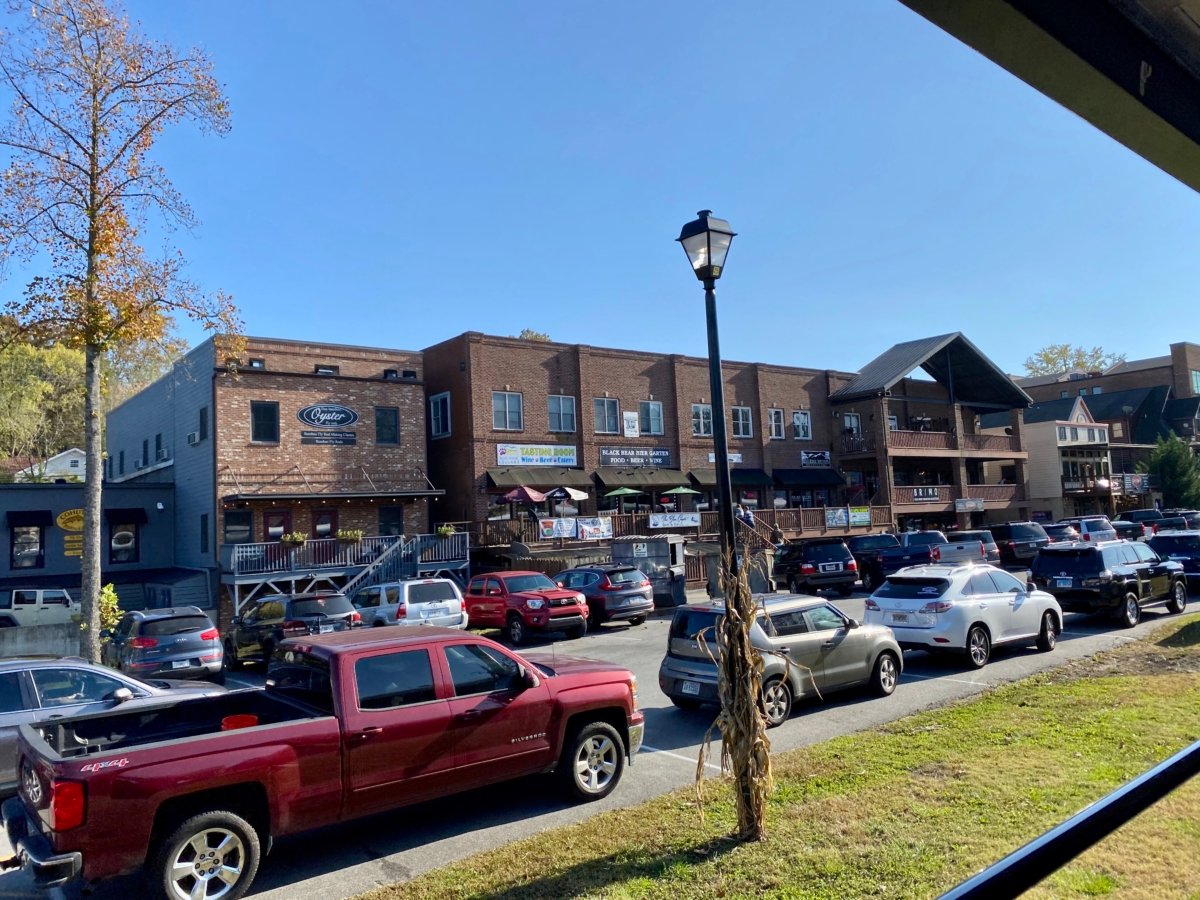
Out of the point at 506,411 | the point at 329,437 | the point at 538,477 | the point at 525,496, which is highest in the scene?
the point at 506,411

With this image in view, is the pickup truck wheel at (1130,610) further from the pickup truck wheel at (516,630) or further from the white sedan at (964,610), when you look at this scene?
the pickup truck wheel at (516,630)

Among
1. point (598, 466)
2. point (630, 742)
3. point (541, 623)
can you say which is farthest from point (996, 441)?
point (630, 742)

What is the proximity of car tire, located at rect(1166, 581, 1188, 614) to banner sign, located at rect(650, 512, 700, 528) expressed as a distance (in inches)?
676

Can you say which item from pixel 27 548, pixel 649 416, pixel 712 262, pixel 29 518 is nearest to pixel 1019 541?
pixel 649 416

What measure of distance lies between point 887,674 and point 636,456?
27.0 meters

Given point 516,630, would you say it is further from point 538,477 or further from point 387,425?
point 538,477

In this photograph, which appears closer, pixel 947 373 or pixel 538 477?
pixel 538 477

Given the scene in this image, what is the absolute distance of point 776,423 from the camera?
43.7m

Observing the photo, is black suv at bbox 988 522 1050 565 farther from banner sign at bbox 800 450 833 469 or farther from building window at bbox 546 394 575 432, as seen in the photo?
building window at bbox 546 394 575 432

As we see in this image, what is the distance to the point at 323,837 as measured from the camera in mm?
7191

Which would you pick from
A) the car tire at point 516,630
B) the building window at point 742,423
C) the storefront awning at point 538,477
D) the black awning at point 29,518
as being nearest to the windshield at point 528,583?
the car tire at point 516,630

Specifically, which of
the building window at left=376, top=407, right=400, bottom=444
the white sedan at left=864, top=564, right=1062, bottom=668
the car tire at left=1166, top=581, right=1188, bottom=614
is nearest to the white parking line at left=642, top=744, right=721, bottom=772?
the white sedan at left=864, top=564, right=1062, bottom=668

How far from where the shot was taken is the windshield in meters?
20.7

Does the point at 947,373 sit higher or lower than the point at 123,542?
higher
